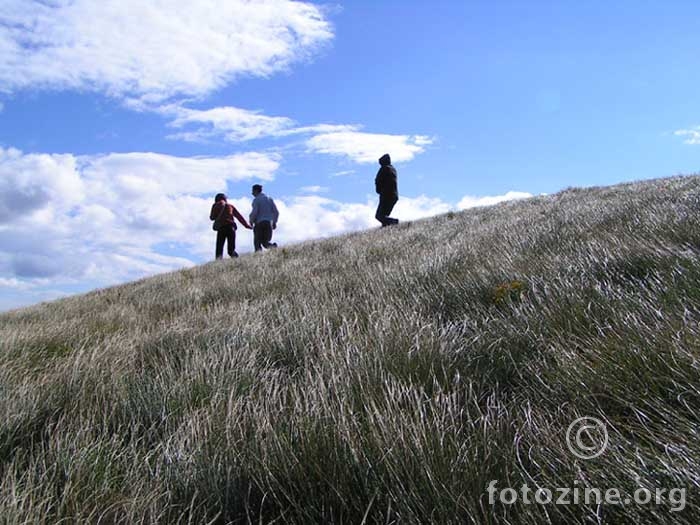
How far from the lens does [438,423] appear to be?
4.07 feet

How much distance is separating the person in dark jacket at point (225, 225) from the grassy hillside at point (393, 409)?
35.5 feet

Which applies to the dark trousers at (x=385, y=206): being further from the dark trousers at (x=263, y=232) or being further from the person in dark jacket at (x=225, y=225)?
the person in dark jacket at (x=225, y=225)

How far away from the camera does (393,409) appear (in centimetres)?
146

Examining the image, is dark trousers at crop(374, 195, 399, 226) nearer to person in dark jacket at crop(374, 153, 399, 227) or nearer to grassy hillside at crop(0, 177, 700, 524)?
person in dark jacket at crop(374, 153, 399, 227)

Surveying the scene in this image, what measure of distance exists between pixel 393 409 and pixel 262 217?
498 inches

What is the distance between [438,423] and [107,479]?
3.17 ft

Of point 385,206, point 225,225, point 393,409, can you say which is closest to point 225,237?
point 225,225

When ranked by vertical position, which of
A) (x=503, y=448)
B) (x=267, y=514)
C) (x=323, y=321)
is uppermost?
(x=323, y=321)

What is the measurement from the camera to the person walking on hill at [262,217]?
44.7 ft

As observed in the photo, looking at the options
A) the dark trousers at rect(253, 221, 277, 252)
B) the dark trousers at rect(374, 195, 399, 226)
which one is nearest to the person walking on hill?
the dark trousers at rect(253, 221, 277, 252)

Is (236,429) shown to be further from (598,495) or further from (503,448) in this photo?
(598,495)

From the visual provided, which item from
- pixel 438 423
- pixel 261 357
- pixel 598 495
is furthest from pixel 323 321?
pixel 598 495

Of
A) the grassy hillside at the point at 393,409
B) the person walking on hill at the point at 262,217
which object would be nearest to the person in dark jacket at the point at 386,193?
the person walking on hill at the point at 262,217

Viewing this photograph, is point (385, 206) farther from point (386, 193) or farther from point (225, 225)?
point (225, 225)
